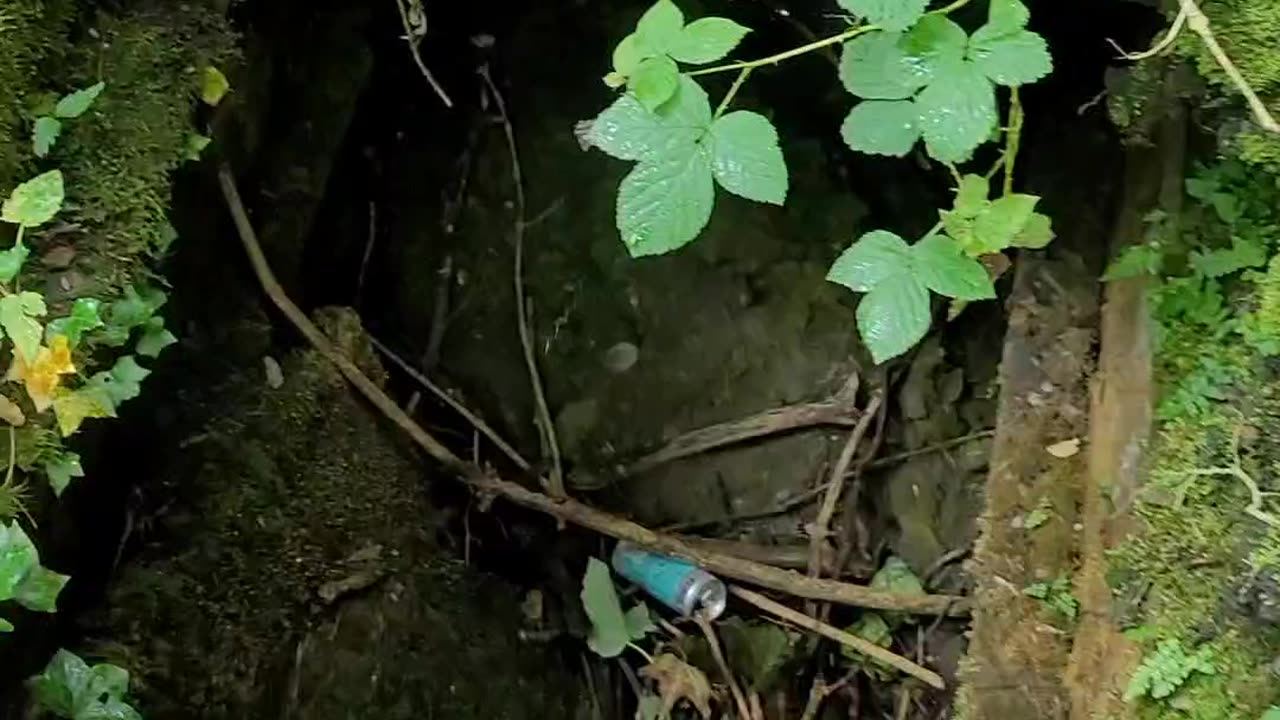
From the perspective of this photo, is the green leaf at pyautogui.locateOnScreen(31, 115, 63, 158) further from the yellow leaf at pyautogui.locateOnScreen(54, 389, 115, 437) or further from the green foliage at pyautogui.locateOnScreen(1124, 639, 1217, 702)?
the green foliage at pyautogui.locateOnScreen(1124, 639, 1217, 702)

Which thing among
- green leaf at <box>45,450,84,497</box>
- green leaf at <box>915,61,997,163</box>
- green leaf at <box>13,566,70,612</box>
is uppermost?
green leaf at <box>915,61,997,163</box>

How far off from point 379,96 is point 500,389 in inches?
19.2

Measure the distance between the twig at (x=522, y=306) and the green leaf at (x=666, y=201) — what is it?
0.88 metres

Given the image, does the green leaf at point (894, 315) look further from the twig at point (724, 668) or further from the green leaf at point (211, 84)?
the twig at point (724, 668)

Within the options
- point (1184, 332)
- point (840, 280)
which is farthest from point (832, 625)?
point (840, 280)

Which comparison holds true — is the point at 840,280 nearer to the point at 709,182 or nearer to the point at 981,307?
the point at 709,182

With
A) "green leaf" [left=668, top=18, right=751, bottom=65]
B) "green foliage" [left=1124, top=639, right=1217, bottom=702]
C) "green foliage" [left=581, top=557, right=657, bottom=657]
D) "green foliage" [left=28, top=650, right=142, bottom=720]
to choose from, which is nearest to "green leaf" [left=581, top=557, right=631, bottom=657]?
"green foliage" [left=581, top=557, right=657, bottom=657]

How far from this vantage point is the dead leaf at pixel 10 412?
1.23m

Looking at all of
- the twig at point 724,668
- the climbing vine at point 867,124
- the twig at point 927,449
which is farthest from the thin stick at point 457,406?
the climbing vine at point 867,124

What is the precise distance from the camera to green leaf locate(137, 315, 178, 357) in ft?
4.36

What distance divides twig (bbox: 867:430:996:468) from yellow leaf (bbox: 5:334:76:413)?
3.78 feet

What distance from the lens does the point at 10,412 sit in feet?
4.03

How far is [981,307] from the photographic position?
1.95 meters

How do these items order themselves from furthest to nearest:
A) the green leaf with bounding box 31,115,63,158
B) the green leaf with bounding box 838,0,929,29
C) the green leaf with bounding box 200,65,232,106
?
the green leaf with bounding box 200,65,232,106 → the green leaf with bounding box 31,115,63,158 → the green leaf with bounding box 838,0,929,29
